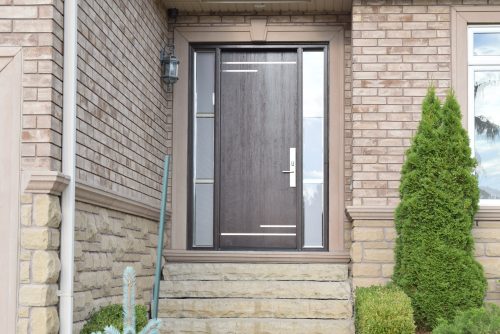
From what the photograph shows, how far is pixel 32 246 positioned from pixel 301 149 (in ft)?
13.2

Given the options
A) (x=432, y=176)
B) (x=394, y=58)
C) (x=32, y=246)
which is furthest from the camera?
(x=394, y=58)

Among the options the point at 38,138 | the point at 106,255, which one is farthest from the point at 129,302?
the point at 106,255

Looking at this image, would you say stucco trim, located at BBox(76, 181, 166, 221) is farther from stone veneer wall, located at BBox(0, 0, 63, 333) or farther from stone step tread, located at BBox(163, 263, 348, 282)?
stone step tread, located at BBox(163, 263, 348, 282)

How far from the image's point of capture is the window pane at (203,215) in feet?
27.8

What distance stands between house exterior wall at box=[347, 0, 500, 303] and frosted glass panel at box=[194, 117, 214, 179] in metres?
1.71

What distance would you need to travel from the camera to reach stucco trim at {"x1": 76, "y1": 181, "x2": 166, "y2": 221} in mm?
5480

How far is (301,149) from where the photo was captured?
8.44 m

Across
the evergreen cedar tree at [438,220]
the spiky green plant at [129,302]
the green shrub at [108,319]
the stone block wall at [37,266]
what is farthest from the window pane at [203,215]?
the spiky green plant at [129,302]

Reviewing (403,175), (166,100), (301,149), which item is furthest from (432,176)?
(166,100)

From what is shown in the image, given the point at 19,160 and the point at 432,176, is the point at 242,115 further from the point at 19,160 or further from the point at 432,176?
the point at 19,160

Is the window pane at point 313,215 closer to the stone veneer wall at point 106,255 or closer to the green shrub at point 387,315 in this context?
the stone veneer wall at point 106,255

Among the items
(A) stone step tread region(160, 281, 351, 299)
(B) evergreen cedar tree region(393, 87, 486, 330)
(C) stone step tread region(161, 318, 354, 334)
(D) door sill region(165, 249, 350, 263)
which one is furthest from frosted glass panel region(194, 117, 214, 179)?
(B) evergreen cedar tree region(393, 87, 486, 330)

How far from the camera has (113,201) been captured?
6.23m

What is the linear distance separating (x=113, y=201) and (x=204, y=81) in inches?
107
